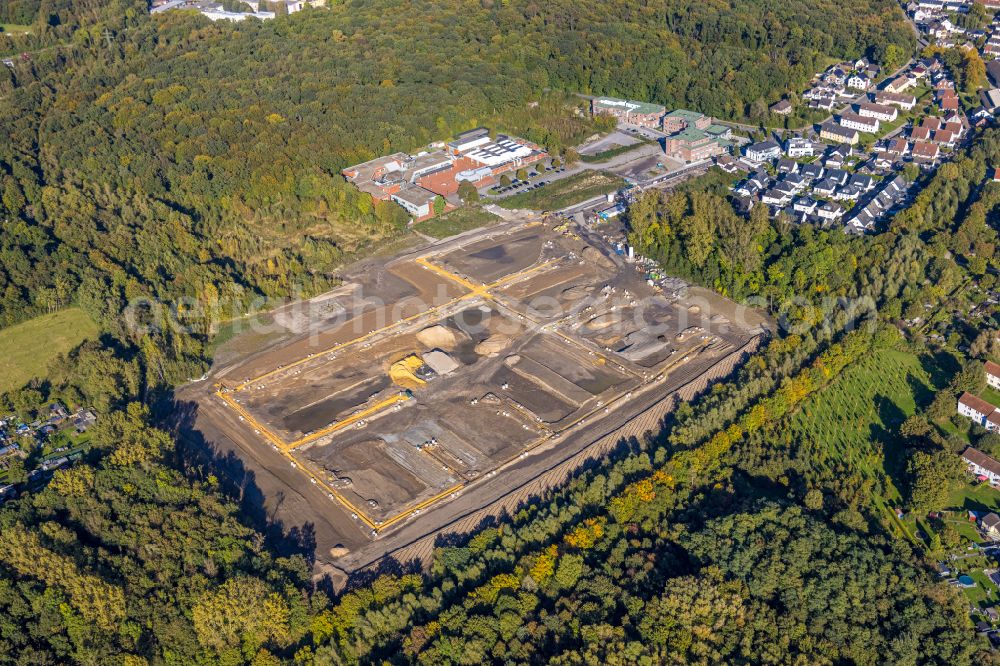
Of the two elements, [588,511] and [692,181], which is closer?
[588,511]

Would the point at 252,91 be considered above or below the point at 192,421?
above

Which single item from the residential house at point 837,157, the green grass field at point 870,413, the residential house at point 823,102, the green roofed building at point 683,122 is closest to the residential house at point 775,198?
the residential house at point 837,157

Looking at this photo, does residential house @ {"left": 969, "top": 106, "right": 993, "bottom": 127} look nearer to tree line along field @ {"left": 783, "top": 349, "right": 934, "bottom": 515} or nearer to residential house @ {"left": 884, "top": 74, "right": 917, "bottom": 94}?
residential house @ {"left": 884, "top": 74, "right": 917, "bottom": 94}

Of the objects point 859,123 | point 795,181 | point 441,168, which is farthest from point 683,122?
point 441,168

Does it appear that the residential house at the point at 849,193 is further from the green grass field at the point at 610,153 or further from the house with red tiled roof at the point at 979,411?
the house with red tiled roof at the point at 979,411

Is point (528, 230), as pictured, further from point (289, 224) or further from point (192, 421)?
point (192, 421)

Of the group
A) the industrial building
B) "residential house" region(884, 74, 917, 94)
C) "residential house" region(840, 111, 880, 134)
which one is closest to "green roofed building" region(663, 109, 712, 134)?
"residential house" region(840, 111, 880, 134)

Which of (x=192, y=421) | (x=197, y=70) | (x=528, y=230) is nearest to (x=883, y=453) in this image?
A: (x=528, y=230)
